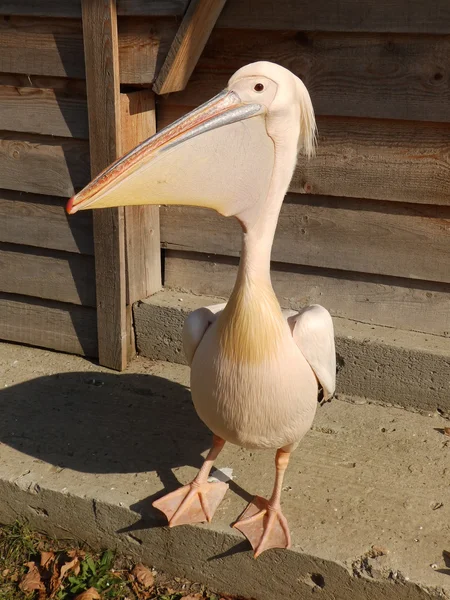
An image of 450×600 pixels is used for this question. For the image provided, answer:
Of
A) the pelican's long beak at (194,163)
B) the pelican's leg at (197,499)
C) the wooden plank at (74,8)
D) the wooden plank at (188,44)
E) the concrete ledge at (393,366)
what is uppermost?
the wooden plank at (74,8)

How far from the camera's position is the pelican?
2.33m

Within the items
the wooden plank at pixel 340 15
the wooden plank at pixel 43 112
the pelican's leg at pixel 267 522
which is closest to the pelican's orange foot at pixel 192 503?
the pelican's leg at pixel 267 522

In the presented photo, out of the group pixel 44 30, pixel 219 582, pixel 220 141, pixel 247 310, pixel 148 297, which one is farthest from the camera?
pixel 148 297

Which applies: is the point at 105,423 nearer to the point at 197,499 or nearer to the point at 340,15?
the point at 197,499

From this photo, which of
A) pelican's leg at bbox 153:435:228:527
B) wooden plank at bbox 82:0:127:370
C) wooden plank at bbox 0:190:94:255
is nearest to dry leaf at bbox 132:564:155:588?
pelican's leg at bbox 153:435:228:527

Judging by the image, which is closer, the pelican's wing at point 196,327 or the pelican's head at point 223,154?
the pelican's head at point 223,154

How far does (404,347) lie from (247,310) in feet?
4.16

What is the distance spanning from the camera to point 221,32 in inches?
143

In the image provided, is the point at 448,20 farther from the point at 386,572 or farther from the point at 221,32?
the point at 386,572

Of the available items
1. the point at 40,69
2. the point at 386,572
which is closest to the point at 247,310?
the point at 386,572

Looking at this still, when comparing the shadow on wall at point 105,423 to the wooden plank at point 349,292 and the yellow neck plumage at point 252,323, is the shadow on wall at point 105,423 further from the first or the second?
the yellow neck plumage at point 252,323

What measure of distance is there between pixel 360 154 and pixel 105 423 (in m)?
1.67

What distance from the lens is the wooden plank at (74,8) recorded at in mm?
3428

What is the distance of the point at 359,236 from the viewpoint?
3711 mm
